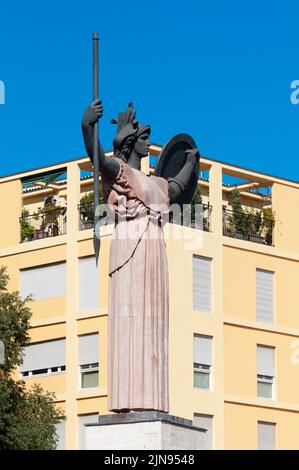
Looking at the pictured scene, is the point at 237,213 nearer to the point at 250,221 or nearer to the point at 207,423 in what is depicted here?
the point at 250,221

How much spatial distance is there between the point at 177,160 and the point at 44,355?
43.4m

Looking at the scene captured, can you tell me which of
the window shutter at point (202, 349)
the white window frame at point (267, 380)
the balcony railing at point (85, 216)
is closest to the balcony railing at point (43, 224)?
the balcony railing at point (85, 216)

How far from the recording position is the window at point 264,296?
212ft

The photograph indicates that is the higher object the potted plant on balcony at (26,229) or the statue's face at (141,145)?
the potted plant on balcony at (26,229)

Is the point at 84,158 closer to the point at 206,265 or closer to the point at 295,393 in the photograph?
the point at 206,265

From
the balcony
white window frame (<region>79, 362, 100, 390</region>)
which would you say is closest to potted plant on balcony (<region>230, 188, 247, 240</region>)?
the balcony

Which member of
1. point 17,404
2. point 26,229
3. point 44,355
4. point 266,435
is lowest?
point 17,404

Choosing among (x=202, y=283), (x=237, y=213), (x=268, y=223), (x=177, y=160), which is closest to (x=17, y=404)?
(x=202, y=283)

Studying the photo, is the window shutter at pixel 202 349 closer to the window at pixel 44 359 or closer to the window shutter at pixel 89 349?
the window shutter at pixel 89 349

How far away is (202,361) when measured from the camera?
61781 mm

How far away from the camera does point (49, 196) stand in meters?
67.4

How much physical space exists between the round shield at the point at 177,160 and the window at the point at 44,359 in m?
42.6

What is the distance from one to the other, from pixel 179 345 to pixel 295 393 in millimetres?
7069

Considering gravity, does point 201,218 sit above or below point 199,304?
above
